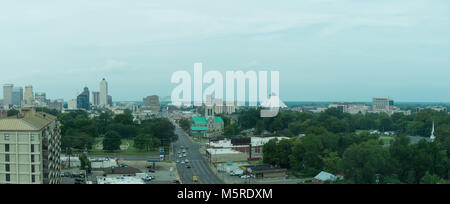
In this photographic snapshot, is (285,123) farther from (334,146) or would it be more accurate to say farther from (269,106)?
(334,146)

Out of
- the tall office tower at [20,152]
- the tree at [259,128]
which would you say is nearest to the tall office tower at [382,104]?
the tree at [259,128]

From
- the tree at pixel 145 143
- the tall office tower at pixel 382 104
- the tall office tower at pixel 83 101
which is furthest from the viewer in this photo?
the tall office tower at pixel 382 104

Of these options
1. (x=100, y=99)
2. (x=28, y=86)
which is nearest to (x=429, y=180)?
(x=28, y=86)

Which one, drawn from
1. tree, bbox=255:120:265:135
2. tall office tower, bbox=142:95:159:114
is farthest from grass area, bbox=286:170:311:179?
tall office tower, bbox=142:95:159:114

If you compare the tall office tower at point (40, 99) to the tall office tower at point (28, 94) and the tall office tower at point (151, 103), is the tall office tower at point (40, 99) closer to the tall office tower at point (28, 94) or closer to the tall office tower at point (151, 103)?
the tall office tower at point (28, 94)

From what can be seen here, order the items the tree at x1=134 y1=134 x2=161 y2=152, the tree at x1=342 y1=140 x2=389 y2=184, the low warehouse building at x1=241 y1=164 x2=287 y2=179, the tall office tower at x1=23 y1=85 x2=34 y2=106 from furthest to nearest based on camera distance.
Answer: the tall office tower at x1=23 y1=85 x2=34 y2=106
the tree at x1=134 y1=134 x2=161 y2=152
the low warehouse building at x1=241 y1=164 x2=287 y2=179
the tree at x1=342 y1=140 x2=389 y2=184

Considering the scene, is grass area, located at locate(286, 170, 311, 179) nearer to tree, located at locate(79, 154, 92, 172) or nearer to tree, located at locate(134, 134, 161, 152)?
tree, located at locate(79, 154, 92, 172)

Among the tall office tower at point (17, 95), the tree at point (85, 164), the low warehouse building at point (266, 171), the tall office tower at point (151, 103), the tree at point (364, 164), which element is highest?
the tall office tower at point (17, 95)

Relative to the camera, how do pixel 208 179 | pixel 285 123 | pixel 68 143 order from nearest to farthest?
pixel 208 179
pixel 68 143
pixel 285 123
